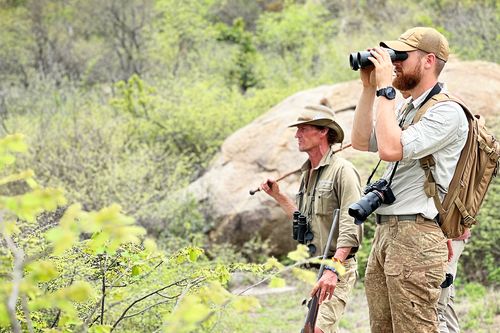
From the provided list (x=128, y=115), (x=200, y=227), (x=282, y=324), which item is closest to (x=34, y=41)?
(x=128, y=115)

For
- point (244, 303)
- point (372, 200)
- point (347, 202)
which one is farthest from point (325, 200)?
point (244, 303)

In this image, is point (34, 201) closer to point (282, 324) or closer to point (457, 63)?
point (282, 324)

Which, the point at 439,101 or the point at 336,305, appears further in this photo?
the point at 336,305

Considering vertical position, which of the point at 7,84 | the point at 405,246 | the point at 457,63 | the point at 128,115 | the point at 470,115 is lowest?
the point at 7,84

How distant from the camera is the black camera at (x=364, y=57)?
2914mm

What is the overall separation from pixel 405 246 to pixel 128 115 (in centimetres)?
1076

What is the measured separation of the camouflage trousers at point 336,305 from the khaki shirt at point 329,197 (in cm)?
15

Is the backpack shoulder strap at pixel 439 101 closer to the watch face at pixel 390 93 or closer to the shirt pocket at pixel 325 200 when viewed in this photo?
the watch face at pixel 390 93

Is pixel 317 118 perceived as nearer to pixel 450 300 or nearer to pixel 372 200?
pixel 372 200

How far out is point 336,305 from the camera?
3.68 meters

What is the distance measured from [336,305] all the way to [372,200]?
3.18 feet

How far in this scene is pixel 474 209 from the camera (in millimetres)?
2945

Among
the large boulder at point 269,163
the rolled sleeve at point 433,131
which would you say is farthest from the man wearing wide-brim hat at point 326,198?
the large boulder at point 269,163

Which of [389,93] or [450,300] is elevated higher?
[389,93]
